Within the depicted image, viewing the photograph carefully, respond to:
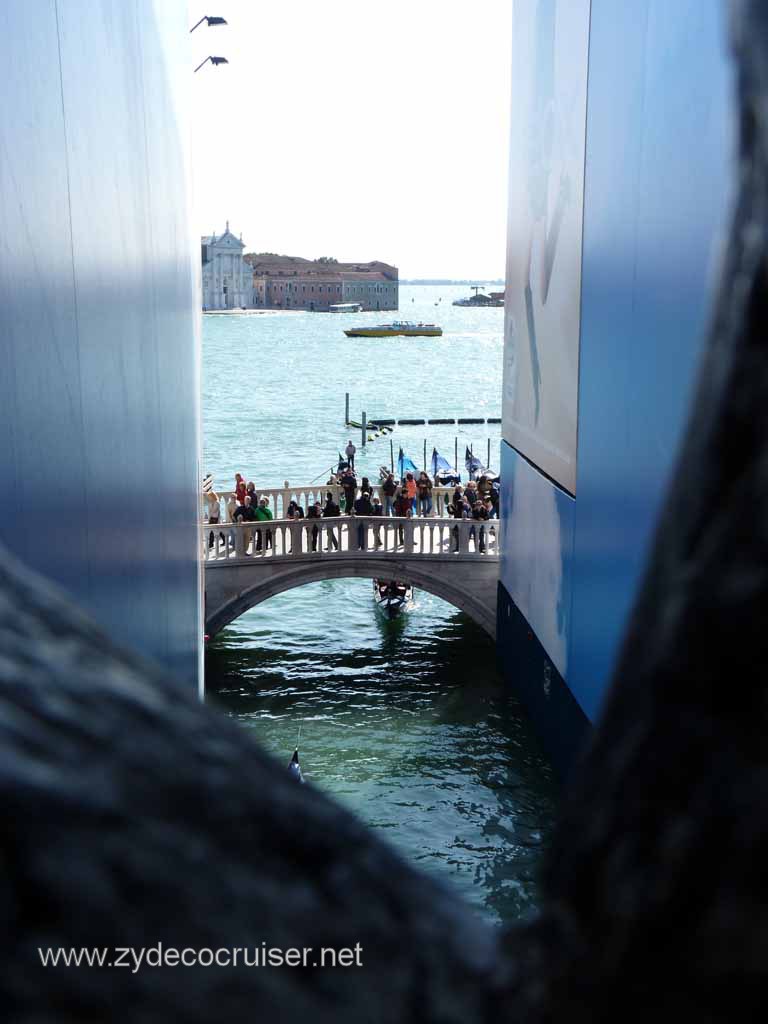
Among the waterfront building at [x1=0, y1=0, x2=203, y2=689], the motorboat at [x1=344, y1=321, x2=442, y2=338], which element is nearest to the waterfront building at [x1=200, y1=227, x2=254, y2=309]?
the motorboat at [x1=344, y1=321, x2=442, y2=338]

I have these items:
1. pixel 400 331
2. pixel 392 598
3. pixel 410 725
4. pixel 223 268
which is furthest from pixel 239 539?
pixel 223 268

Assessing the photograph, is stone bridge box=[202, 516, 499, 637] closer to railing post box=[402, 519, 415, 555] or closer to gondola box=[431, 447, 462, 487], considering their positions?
railing post box=[402, 519, 415, 555]

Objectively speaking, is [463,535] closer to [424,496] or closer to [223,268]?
[424,496]

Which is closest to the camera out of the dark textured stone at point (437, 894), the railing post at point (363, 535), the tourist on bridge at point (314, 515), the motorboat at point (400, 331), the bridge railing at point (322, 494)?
the dark textured stone at point (437, 894)

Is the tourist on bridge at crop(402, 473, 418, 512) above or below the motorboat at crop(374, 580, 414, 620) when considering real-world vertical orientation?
above

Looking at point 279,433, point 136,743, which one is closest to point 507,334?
point 136,743

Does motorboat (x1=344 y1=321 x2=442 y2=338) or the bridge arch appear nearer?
the bridge arch

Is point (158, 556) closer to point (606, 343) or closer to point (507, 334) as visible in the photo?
point (606, 343)

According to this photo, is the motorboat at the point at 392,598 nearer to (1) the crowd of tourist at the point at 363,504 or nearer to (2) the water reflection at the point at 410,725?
(2) the water reflection at the point at 410,725

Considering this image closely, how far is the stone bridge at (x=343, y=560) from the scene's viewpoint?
25547mm

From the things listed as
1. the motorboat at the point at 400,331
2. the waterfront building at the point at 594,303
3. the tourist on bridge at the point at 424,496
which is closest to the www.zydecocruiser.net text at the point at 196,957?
the waterfront building at the point at 594,303

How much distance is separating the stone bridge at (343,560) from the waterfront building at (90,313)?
13014 mm

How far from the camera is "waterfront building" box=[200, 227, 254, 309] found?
186m

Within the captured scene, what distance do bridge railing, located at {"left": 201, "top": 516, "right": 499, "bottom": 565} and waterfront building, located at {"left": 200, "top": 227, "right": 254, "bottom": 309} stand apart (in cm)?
16073
